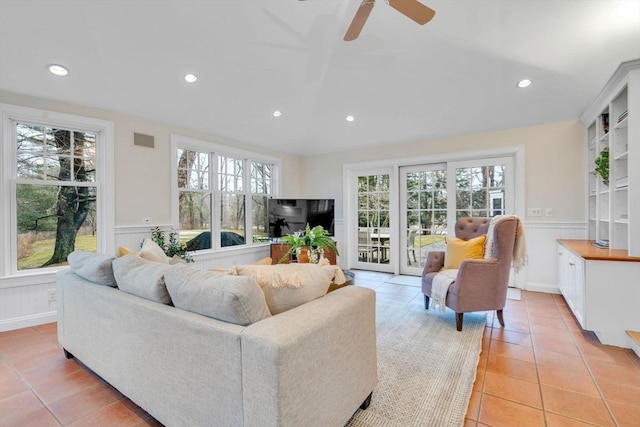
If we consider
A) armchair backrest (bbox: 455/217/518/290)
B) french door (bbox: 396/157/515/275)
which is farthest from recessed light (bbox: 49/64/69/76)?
french door (bbox: 396/157/515/275)

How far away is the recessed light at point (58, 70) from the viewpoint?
273cm

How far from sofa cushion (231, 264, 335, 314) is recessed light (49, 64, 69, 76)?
9.28ft

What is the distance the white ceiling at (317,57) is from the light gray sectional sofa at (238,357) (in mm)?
2161

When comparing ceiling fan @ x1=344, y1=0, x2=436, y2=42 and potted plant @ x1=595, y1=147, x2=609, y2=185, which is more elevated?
ceiling fan @ x1=344, y1=0, x2=436, y2=42

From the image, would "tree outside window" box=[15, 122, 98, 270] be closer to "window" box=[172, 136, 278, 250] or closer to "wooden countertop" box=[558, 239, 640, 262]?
"window" box=[172, 136, 278, 250]

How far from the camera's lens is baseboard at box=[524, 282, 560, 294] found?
3.90 metres

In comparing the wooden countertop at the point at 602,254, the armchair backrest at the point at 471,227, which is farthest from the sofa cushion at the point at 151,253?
the wooden countertop at the point at 602,254

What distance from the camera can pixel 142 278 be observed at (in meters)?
1.65

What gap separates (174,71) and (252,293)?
2903 millimetres

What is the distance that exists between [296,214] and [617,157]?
4.09 m

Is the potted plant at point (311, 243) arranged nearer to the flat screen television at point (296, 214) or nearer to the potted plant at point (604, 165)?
the flat screen television at point (296, 214)

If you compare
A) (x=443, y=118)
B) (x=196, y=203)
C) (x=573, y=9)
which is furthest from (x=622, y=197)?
(x=196, y=203)

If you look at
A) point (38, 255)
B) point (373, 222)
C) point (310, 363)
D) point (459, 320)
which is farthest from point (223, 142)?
point (310, 363)

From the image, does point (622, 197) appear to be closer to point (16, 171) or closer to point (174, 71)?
point (174, 71)
